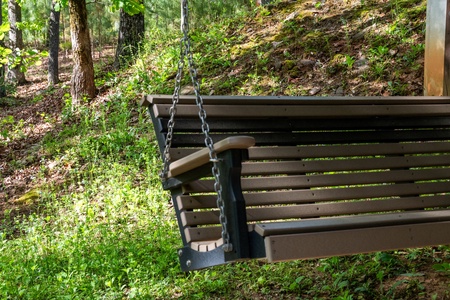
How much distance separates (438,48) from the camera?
14.1 feet

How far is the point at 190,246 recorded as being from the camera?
2822 millimetres

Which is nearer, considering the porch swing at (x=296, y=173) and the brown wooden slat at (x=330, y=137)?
the porch swing at (x=296, y=173)

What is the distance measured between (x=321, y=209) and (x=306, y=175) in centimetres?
26

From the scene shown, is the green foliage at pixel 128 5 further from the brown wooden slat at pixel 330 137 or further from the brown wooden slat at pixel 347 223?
the brown wooden slat at pixel 347 223

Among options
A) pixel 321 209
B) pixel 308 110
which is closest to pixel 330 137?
pixel 308 110

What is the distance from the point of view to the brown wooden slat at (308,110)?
326 cm

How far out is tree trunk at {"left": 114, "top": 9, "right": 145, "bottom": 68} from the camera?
10.4 metres

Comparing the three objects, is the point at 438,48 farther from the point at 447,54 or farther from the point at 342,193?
the point at 342,193

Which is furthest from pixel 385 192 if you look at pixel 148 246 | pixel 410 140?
pixel 148 246

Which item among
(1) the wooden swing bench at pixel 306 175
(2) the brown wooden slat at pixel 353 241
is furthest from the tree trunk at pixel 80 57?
(2) the brown wooden slat at pixel 353 241

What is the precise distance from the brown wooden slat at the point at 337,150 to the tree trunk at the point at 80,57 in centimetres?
627

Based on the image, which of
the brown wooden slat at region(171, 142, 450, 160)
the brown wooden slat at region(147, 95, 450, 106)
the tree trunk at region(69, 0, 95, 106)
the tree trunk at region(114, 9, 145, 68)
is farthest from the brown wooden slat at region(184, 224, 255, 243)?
the tree trunk at region(114, 9, 145, 68)

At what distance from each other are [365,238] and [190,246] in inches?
32.6

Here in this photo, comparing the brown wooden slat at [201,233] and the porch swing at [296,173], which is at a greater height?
the porch swing at [296,173]
